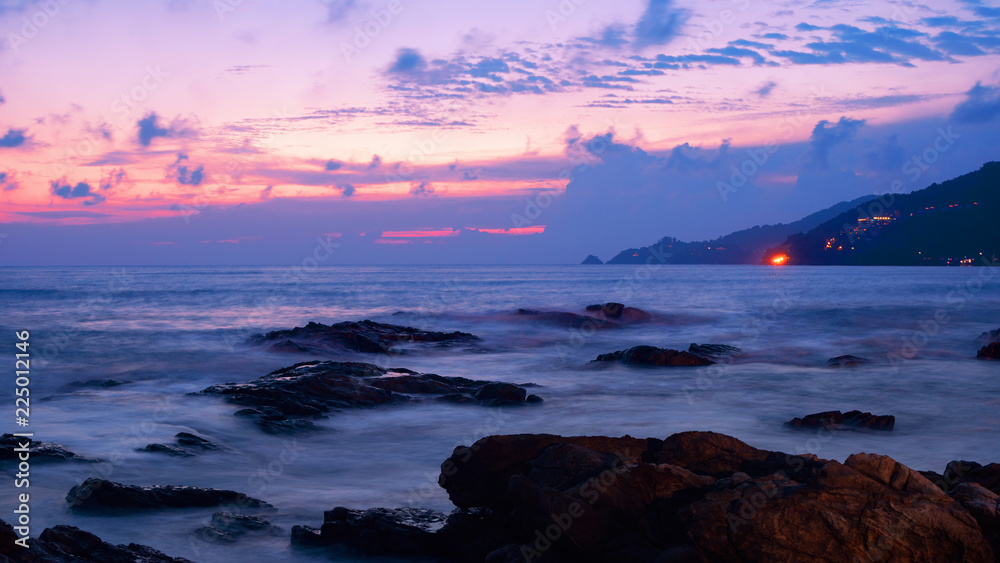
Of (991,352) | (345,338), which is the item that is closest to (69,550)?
(345,338)

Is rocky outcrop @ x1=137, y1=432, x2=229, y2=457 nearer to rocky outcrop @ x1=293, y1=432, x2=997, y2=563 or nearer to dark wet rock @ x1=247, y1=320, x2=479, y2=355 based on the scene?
rocky outcrop @ x1=293, y1=432, x2=997, y2=563

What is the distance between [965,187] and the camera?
142 m

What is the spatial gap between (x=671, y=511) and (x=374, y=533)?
2.77 m

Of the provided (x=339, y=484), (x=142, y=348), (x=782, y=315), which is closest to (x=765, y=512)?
(x=339, y=484)

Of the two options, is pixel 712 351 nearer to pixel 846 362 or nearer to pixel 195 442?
pixel 846 362

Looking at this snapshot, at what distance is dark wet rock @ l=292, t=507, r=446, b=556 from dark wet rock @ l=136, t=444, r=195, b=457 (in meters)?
4.39

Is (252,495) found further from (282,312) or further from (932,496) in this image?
(282,312)

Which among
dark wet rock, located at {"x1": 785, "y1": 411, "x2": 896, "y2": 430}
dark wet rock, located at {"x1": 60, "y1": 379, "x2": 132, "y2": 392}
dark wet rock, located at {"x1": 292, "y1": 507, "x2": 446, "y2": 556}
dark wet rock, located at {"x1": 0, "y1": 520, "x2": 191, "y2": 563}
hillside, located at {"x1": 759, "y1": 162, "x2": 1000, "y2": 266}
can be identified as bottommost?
dark wet rock, located at {"x1": 60, "y1": 379, "x2": 132, "y2": 392}

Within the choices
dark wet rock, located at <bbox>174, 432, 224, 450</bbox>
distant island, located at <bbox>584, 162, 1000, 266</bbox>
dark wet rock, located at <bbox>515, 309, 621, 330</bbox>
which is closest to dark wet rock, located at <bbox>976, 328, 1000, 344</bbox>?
dark wet rock, located at <bbox>515, 309, 621, 330</bbox>

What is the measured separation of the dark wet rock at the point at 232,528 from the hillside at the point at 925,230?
152540 mm

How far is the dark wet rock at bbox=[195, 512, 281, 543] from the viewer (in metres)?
6.90

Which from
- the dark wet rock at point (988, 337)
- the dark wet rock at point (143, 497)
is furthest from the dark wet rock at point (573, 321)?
the dark wet rock at point (143, 497)

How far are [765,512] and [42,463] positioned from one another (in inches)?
355

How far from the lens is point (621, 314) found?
38.4m
